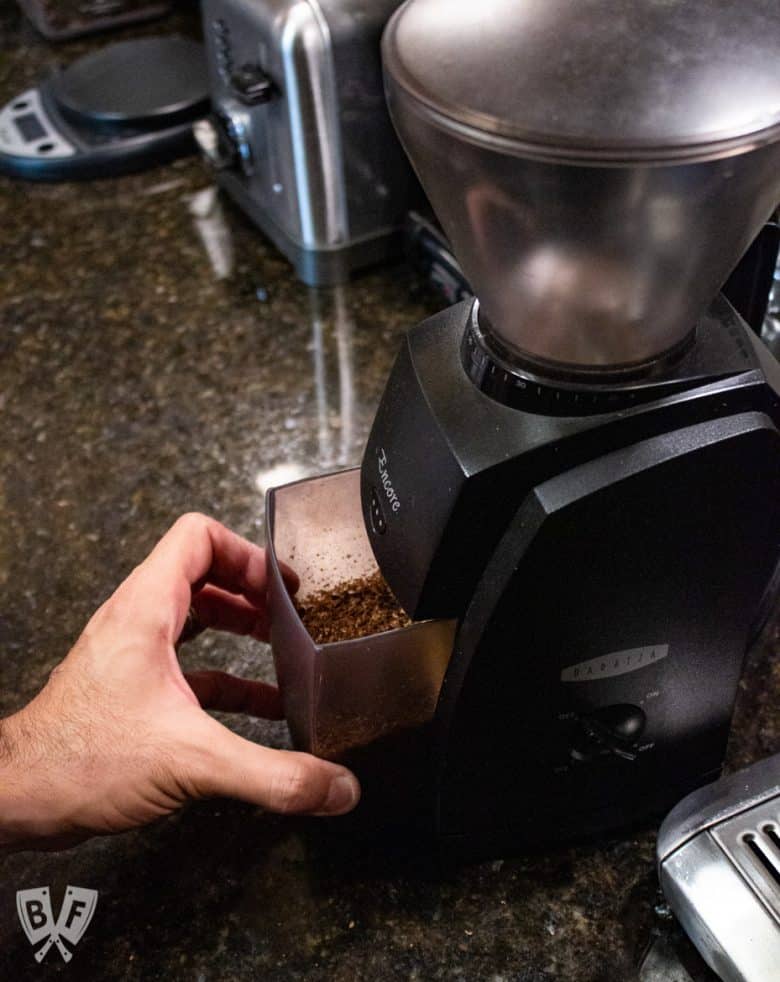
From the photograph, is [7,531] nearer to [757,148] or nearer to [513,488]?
[513,488]

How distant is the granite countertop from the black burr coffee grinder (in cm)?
6

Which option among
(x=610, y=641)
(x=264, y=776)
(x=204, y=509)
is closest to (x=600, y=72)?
Answer: (x=610, y=641)

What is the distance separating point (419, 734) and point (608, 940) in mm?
160

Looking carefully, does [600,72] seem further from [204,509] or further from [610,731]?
[204,509]

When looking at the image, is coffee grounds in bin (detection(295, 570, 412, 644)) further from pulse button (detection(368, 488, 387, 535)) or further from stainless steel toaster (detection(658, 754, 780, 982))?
stainless steel toaster (detection(658, 754, 780, 982))

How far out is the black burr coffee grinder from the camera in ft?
1.13

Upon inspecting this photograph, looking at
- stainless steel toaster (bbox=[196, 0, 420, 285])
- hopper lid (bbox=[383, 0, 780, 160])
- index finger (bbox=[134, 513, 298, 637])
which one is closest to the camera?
hopper lid (bbox=[383, 0, 780, 160])

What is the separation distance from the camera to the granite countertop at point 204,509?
56 cm

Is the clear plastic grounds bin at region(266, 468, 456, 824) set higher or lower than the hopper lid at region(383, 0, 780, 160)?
lower

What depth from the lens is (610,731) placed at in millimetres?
514

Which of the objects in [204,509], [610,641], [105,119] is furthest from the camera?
[105,119]

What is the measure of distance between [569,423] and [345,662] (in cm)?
17

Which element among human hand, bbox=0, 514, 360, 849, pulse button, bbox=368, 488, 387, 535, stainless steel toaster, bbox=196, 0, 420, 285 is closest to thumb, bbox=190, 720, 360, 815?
human hand, bbox=0, 514, 360, 849

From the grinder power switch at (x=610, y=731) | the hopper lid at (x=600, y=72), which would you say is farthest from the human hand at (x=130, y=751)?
the hopper lid at (x=600, y=72)
